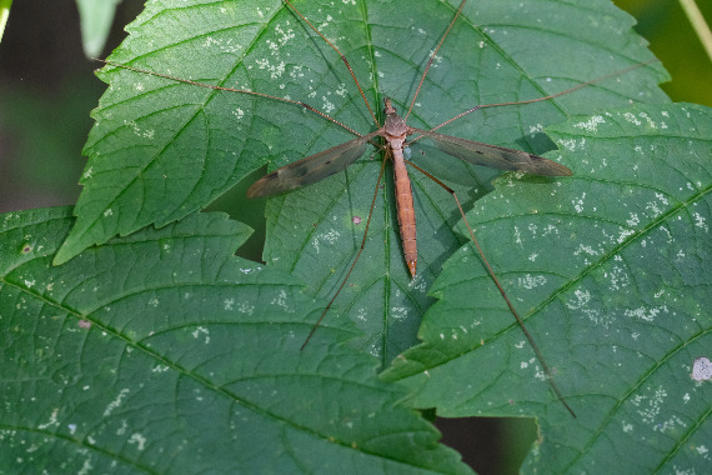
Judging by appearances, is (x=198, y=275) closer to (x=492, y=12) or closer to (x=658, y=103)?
(x=492, y=12)

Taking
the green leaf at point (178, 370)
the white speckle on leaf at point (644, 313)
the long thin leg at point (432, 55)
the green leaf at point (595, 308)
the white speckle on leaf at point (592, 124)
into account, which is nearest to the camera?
the green leaf at point (178, 370)

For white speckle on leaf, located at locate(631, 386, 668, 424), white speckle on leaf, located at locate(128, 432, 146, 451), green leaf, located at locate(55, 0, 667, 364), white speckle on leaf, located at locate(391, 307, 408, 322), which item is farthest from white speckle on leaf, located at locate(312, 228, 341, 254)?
white speckle on leaf, located at locate(631, 386, 668, 424)

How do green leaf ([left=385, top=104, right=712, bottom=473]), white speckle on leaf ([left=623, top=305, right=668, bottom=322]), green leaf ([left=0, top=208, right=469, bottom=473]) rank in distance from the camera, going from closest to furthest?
green leaf ([left=0, top=208, right=469, bottom=473]) < green leaf ([left=385, top=104, right=712, bottom=473]) < white speckle on leaf ([left=623, top=305, right=668, bottom=322])

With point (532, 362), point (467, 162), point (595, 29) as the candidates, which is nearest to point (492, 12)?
point (595, 29)

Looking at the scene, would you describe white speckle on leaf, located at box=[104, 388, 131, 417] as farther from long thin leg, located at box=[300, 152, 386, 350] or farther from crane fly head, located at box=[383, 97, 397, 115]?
crane fly head, located at box=[383, 97, 397, 115]

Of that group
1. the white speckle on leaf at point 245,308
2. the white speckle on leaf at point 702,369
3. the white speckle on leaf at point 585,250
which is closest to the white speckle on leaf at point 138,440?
the white speckle on leaf at point 245,308

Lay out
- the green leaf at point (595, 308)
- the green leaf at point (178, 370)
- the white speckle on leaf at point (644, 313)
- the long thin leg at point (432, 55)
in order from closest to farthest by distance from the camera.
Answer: the green leaf at point (178, 370) → the green leaf at point (595, 308) → the white speckle on leaf at point (644, 313) → the long thin leg at point (432, 55)

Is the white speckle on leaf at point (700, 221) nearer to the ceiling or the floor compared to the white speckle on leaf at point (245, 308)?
nearer to the ceiling

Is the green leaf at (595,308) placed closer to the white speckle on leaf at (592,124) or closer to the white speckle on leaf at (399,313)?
the white speckle on leaf at (592,124)
